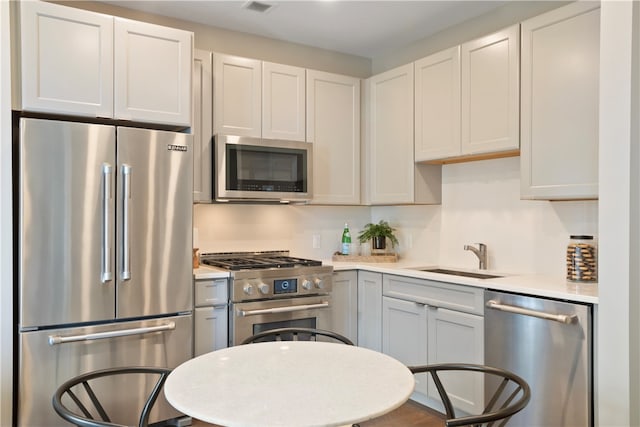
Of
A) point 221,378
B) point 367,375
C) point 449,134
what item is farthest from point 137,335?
point 449,134

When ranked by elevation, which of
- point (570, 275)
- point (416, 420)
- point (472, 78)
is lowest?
point (416, 420)

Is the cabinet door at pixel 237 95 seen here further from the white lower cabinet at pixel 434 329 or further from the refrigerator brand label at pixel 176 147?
the white lower cabinet at pixel 434 329

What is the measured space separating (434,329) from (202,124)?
2003 mm

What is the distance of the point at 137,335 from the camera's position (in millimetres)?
2682

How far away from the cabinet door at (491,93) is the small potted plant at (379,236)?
1059 millimetres

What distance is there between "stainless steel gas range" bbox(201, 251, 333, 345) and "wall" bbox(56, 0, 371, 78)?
1598 mm

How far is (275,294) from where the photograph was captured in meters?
3.14

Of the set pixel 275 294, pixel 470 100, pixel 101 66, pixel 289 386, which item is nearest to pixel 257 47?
pixel 101 66

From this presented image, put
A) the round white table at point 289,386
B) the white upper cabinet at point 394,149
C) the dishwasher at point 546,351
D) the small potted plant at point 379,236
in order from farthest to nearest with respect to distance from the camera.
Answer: the small potted plant at point 379,236
the white upper cabinet at point 394,149
the dishwasher at point 546,351
the round white table at point 289,386

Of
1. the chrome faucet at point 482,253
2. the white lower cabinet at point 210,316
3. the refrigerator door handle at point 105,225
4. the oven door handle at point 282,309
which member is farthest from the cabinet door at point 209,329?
the chrome faucet at point 482,253

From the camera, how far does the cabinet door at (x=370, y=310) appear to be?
11.2 ft

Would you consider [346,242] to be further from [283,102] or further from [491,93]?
[491,93]

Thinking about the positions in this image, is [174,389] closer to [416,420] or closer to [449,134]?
[416,420]

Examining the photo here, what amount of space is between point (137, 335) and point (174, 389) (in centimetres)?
140
